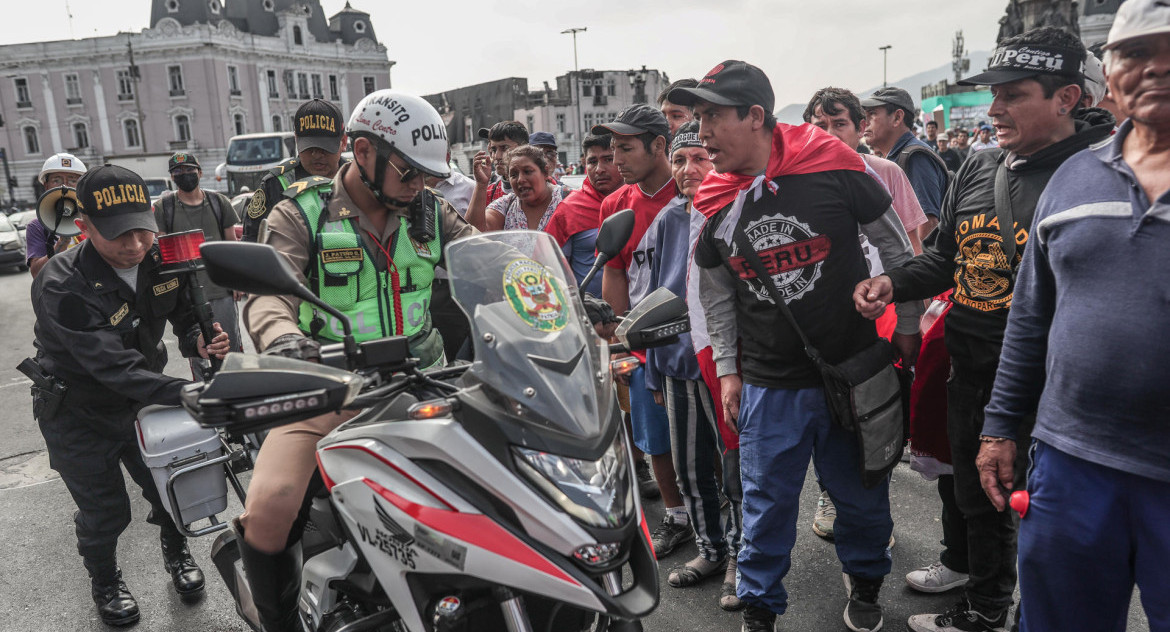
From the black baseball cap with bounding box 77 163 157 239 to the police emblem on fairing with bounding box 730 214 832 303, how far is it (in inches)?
108

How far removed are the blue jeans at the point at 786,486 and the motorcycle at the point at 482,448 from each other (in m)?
1.23

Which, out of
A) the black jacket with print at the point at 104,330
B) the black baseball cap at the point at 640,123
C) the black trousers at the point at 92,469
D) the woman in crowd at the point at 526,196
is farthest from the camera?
the woman in crowd at the point at 526,196

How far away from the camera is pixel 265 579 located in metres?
2.40

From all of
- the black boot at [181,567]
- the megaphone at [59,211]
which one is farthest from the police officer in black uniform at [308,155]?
the black boot at [181,567]

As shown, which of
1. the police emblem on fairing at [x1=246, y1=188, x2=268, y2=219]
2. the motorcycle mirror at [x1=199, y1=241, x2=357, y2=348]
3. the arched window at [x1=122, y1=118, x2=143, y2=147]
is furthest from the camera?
Answer: the arched window at [x1=122, y1=118, x2=143, y2=147]

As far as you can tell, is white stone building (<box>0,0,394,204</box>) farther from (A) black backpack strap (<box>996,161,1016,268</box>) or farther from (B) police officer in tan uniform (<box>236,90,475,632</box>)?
(A) black backpack strap (<box>996,161,1016,268</box>)

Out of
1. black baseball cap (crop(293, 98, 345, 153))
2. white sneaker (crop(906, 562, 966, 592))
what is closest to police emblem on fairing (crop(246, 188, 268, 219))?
black baseball cap (crop(293, 98, 345, 153))

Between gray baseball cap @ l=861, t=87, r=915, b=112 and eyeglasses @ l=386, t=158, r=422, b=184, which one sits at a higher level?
gray baseball cap @ l=861, t=87, r=915, b=112

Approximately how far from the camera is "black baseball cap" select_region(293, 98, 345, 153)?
17.6ft

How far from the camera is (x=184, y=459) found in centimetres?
312

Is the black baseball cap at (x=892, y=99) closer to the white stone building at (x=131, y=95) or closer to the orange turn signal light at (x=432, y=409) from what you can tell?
the orange turn signal light at (x=432, y=409)

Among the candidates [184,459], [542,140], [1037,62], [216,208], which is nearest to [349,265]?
[184,459]

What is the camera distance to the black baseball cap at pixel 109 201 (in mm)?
3260

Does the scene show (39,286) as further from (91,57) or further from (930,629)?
(91,57)
